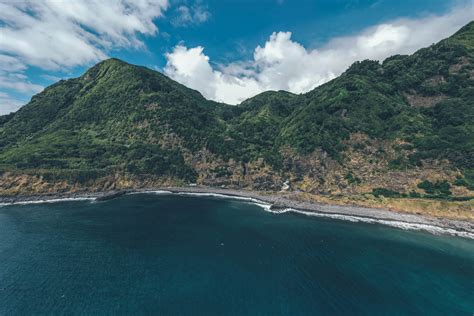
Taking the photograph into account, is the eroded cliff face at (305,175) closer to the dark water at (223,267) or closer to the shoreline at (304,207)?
the shoreline at (304,207)

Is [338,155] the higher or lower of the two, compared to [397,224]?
higher

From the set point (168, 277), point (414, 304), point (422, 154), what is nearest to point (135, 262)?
point (168, 277)

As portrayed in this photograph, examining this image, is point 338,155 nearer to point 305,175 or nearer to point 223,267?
point 305,175

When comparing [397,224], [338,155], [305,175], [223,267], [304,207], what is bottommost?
[223,267]

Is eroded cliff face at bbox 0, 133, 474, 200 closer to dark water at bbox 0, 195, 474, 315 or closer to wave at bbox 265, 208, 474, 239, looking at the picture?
wave at bbox 265, 208, 474, 239

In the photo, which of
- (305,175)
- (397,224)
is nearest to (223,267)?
(397,224)
